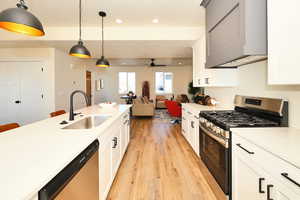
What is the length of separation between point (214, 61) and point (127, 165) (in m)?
2.20

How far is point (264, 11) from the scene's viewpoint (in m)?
1.42

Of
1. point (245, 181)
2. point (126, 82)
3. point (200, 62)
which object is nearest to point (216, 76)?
point (200, 62)

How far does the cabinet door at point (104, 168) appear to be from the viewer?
1451 mm

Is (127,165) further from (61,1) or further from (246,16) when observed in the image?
(61,1)

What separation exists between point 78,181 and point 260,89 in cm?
232

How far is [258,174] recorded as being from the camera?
110cm

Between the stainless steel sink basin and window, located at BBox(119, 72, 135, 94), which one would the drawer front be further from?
window, located at BBox(119, 72, 135, 94)

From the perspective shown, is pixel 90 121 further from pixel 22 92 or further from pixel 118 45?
pixel 22 92

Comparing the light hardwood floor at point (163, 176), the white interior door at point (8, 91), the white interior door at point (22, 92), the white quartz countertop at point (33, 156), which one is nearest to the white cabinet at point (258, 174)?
the light hardwood floor at point (163, 176)

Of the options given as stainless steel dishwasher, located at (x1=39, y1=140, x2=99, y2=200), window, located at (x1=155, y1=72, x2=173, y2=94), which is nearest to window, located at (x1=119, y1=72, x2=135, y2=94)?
window, located at (x1=155, y1=72, x2=173, y2=94)

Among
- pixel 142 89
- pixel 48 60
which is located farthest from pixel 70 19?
pixel 142 89

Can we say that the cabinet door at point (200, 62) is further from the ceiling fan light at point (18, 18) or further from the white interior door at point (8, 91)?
the white interior door at point (8, 91)

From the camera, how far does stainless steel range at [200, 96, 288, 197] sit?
1.54 meters

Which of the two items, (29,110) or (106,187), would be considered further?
(29,110)
